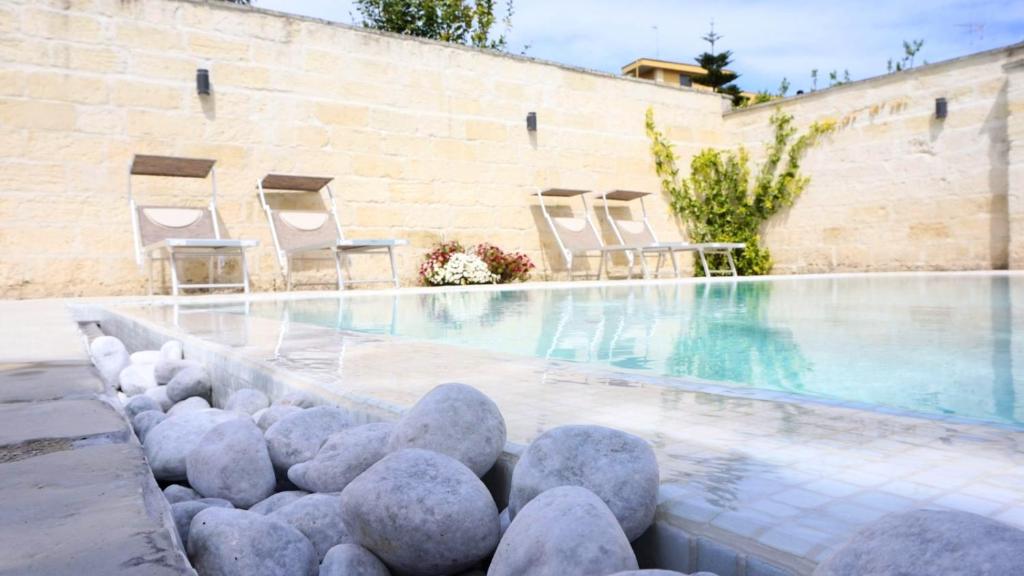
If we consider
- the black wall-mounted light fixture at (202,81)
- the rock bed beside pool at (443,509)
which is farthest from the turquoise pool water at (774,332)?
the black wall-mounted light fixture at (202,81)

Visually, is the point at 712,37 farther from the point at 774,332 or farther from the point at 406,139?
the point at 774,332

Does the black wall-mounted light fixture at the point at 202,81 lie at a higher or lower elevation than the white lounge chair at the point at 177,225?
higher

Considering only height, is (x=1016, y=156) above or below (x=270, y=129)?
below

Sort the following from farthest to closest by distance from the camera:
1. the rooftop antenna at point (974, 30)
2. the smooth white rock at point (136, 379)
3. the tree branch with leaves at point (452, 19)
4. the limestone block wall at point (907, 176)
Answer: the tree branch with leaves at point (452, 19) → the rooftop antenna at point (974, 30) → the limestone block wall at point (907, 176) → the smooth white rock at point (136, 379)

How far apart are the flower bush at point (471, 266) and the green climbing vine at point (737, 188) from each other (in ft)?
8.48

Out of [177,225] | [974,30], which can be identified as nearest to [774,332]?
[177,225]

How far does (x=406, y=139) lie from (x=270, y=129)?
54.6 inches

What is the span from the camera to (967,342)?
7.98ft

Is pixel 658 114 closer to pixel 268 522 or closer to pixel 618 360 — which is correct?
pixel 618 360

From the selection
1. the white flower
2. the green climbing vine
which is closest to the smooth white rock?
the white flower

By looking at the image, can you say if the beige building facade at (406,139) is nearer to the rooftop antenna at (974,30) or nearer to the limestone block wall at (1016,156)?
the limestone block wall at (1016,156)

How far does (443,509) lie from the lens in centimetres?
81

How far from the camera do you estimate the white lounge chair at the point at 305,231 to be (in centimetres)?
628

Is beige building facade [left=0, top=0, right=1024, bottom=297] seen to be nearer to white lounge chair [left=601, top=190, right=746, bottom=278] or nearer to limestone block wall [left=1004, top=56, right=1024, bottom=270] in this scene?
limestone block wall [left=1004, top=56, right=1024, bottom=270]
